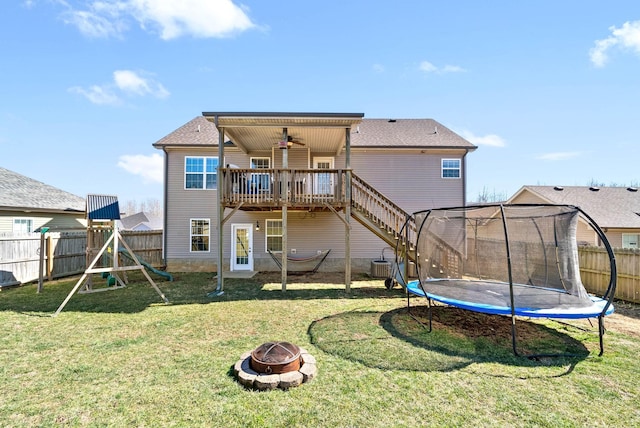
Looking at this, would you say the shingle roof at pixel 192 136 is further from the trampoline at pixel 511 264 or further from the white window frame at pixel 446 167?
the white window frame at pixel 446 167

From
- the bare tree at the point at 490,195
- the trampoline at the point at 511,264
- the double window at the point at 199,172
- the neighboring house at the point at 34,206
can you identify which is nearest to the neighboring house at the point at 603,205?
the trampoline at the point at 511,264

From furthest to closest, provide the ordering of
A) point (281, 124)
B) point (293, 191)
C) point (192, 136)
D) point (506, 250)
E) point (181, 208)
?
1. point (192, 136)
2. point (181, 208)
3. point (293, 191)
4. point (281, 124)
5. point (506, 250)

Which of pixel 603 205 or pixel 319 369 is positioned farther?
pixel 603 205

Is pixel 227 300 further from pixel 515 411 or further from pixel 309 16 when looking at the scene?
pixel 309 16

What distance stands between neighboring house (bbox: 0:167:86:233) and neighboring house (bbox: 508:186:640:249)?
23.1 metres

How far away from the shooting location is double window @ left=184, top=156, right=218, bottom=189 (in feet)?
35.8

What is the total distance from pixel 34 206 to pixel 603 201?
26.6 m

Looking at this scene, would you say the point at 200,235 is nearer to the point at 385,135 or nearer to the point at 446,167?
the point at 385,135

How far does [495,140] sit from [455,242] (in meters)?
66.4

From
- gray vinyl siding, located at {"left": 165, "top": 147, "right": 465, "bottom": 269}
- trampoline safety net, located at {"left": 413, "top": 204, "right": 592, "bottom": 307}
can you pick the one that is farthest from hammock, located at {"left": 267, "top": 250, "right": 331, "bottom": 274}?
trampoline safety net, located at {"left": 413, "top": 204, "right": 592, "bottom": 307}

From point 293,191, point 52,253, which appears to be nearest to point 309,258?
point 293,191

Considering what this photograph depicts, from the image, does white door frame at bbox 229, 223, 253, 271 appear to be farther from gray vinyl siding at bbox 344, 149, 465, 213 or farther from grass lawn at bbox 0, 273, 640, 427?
grass lawn at bbox 0, 273, 640, 427

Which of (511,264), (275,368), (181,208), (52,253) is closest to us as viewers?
(275,368)

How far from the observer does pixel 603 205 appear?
14773 mm
